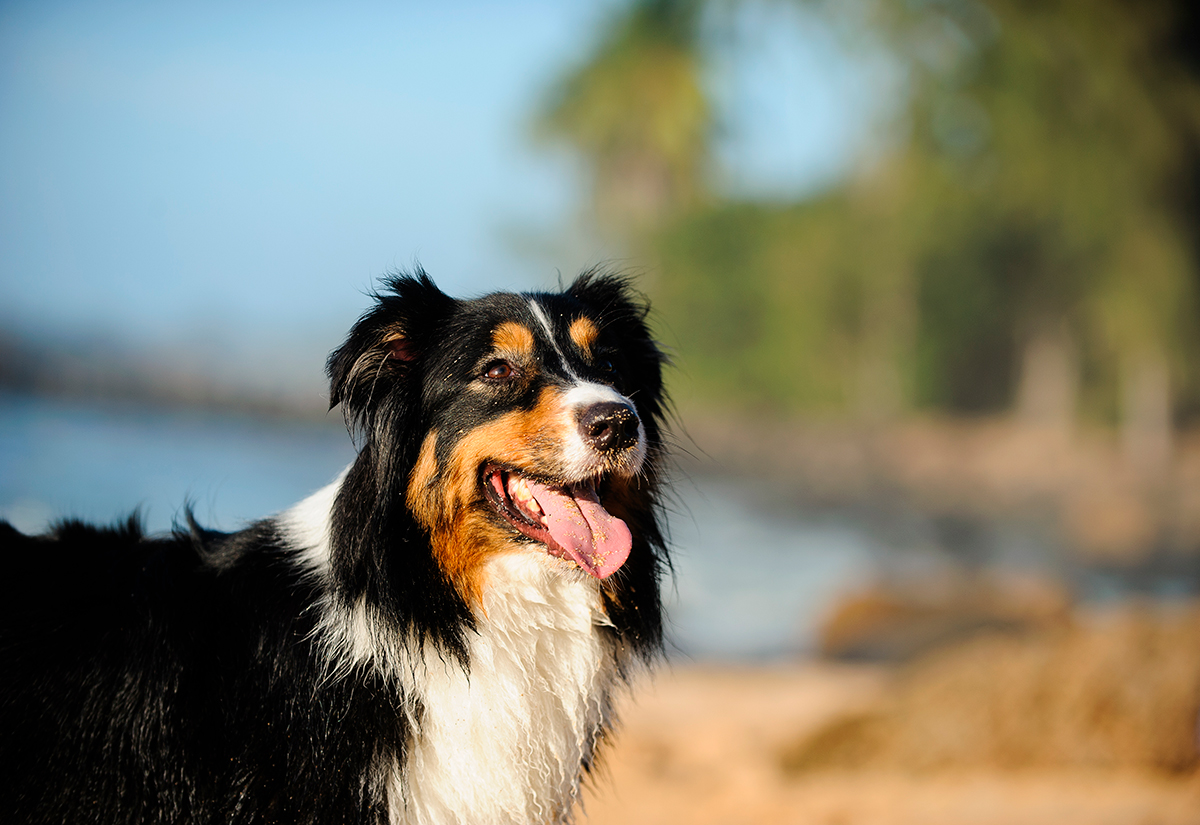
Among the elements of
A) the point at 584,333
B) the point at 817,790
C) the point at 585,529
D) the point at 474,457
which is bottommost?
the point at 817,790

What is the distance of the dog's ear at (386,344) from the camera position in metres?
2.42

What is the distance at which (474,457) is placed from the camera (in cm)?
244

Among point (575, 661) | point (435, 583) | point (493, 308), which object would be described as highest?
point (493, 308)

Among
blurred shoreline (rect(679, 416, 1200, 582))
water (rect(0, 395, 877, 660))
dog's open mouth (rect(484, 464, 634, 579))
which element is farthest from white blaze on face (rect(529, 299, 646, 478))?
blurred shoreline (rect(679, 416, 1200, 582))

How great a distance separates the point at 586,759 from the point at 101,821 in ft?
3.93

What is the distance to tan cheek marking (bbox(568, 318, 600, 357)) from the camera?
2650 millimetres

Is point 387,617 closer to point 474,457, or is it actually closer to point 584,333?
point 474,457

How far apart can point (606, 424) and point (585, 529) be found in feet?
1.02

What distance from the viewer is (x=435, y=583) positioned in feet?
7.91

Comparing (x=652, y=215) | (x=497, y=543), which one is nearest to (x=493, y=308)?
(x=497, y=543)

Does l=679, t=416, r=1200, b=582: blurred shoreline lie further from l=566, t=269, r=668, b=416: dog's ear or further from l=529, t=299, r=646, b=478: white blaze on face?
l=529, t=299, r=646, b=478: white blaze on face

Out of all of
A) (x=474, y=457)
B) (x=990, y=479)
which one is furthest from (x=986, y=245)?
(x=474, y=457)

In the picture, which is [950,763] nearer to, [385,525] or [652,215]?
[385,525]

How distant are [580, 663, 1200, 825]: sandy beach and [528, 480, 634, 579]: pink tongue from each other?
2.68 feet
